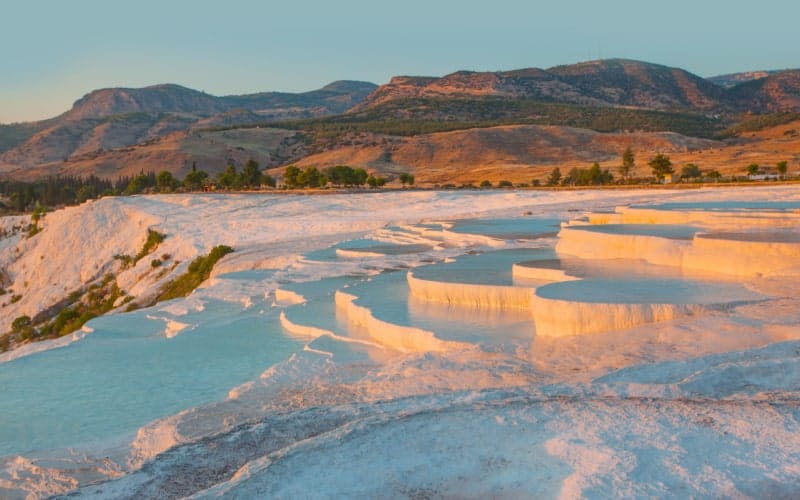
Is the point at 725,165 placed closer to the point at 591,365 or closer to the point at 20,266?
the point at 20,266

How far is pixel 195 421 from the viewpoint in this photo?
6.95 metres

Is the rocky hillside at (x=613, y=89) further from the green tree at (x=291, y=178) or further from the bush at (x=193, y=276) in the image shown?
the bush at (x=193, y=276)

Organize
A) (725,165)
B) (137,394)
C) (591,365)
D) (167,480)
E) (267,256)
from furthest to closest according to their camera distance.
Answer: (725,165), (267,256), (137,394), (591,365), (167,480)

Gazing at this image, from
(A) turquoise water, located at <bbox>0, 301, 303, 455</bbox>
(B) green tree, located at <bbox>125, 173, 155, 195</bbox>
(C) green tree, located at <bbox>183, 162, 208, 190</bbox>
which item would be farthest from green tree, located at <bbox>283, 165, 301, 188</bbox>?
(A) turquoise water, located at <bbox>0, 301, 303, 455</bbox>

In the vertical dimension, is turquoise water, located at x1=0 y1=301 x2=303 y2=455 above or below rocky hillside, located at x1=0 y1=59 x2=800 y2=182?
below

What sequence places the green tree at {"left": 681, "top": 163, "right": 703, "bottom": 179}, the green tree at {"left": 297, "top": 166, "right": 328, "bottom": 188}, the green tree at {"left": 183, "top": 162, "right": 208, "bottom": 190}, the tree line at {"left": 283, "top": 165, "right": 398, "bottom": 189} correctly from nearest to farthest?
the green tree at {"left": 681, "top": 163, "right": 703, "bottom": 179} < the green tree at {"left": 297, "top": 166, "right": 328, "bottom": 188} < the tree line at {"left": 283, "top": 165, "right": 398, "bottom": 189} < the green tree at {"left": 183, "top": 162, "right": 208, "bottom": 190}

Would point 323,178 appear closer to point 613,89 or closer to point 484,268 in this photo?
point 484,268

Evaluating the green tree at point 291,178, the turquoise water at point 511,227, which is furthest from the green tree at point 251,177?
the turquoise water at point 511,227

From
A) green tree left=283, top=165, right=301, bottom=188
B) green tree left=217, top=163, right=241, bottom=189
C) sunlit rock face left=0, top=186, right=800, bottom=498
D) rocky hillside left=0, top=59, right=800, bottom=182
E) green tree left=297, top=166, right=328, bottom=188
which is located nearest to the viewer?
sunlit rock face left=0, top=186, right=800, bottom=498

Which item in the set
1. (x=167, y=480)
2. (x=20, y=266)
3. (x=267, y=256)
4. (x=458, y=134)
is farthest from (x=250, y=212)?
(x=458, y=134)

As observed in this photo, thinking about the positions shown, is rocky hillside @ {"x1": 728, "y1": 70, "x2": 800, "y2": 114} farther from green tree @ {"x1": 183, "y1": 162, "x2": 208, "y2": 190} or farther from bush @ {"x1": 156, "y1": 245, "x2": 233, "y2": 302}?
bush @ {"x1": 156, "y1": 245, "x2": 233, "y2": 302}

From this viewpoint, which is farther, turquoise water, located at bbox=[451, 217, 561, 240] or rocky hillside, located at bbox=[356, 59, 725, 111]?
rocky hillside, located at bbox=[356, 59, 725, 111]

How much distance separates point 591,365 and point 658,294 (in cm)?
219

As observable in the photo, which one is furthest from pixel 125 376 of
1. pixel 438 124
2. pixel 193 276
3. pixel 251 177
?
pixel 438 124
